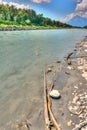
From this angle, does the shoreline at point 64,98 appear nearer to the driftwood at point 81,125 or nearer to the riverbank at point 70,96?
the riverbank at point 70,96

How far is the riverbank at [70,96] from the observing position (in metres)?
15.3

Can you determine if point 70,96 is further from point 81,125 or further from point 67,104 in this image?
point 81,125

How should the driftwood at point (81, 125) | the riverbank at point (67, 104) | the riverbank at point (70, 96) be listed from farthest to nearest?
the riverbank at point (70, 96) < the riverbank at point (67, 104) < the driftwood at point (81, 125)

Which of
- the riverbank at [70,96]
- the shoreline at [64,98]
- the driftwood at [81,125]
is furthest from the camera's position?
the riverbank at [70,96]

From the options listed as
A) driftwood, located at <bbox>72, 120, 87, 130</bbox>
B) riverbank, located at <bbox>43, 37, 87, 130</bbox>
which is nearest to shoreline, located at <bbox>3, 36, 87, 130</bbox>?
riverbank, located at <bbox>43, 37, 87, 130</bbox>

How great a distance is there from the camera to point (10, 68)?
29.8m

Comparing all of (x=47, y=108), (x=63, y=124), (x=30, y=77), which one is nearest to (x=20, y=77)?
(x=30, y=77)

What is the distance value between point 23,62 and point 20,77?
8982mm

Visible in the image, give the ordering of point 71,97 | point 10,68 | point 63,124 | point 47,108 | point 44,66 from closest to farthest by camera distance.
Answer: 1. point 63,124
2. point 47,108
3. point 71,97
4. point 10,68
5. point 44,66

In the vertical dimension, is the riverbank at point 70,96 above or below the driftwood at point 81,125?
below

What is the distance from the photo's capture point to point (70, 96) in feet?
64.8

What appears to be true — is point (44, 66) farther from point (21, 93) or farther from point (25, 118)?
point (25, 118)

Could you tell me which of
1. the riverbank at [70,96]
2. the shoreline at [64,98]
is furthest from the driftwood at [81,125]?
the shoreline at [64,98]

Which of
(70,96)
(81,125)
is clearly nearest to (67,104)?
(70,96)
